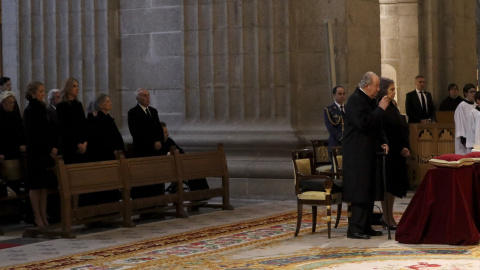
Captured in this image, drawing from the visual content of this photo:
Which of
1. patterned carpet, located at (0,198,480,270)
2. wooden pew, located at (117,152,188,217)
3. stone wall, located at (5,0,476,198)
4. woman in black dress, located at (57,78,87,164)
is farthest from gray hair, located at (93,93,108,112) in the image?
stone wall, located at (5,0,476,198)

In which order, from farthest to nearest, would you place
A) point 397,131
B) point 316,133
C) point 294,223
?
point 316,133 < point 294,223 < point 397,131

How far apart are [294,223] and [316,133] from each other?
12.8 feet

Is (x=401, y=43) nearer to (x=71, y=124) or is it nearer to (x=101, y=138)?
(x=101, y=138)

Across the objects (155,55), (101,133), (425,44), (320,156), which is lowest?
(320,156)

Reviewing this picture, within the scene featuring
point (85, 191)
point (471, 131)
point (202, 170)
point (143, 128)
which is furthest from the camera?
point (471, 131)

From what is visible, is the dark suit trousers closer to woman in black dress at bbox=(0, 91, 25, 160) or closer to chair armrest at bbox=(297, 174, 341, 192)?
chair armrest at bbox=(297, 174, 341, 192)

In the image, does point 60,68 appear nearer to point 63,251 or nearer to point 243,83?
point 243,83

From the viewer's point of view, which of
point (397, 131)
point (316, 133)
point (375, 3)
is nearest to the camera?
point (397, 131)

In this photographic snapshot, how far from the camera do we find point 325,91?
53.3 ft

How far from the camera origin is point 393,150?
36.6ft

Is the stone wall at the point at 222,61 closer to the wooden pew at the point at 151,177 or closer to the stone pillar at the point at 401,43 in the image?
the stone pillar at the point at 401,43

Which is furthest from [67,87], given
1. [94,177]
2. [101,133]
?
[94,177]

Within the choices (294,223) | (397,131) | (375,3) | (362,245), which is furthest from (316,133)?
(362,245)

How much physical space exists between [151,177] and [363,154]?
135 inches
